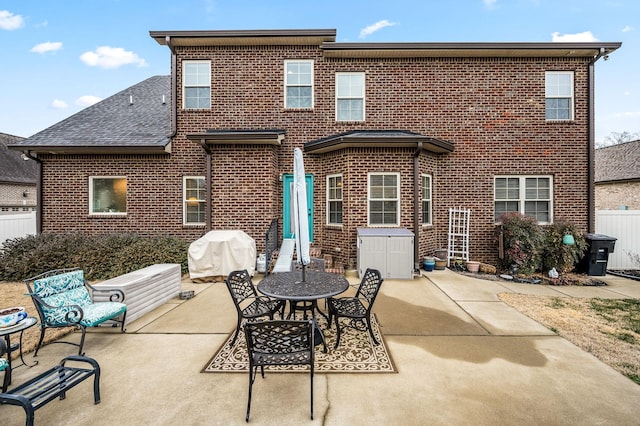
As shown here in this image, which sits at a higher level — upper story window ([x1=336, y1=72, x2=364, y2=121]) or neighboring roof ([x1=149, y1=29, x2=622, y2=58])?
neighboring roof ([x1=149, y1=29, x2=622, y2=58])

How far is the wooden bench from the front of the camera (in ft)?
6.97

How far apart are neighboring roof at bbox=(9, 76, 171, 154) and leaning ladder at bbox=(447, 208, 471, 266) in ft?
32.2

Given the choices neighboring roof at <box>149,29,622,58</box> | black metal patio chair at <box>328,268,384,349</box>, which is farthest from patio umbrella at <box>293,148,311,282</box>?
neighboring roof at <box>149,29,622,58</box>

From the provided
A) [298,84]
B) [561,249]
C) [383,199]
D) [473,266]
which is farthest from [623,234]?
[298,84]

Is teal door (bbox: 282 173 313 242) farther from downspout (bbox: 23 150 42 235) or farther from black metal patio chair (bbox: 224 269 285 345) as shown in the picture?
downspout (bbox: 23 150 42 235)

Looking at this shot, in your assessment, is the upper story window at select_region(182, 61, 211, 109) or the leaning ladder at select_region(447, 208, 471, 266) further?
the upper story window at select_region(182, 61, 211, 109)

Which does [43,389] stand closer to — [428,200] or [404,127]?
[428,200]

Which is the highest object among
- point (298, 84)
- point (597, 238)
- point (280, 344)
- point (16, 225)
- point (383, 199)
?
point (298, 84)

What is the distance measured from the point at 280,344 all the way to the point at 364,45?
9285mm

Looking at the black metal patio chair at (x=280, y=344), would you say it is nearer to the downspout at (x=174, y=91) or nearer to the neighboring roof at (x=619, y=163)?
the downspout at (x=174, y=91)

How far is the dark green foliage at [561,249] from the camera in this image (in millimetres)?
7773

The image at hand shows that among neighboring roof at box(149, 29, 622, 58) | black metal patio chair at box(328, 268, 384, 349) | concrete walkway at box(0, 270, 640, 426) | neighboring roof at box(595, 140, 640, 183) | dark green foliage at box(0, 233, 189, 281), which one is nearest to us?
concrete walkway at box(0, 270, 640, 426)

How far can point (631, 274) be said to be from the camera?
26.8 feet

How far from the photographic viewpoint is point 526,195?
9.29 m
